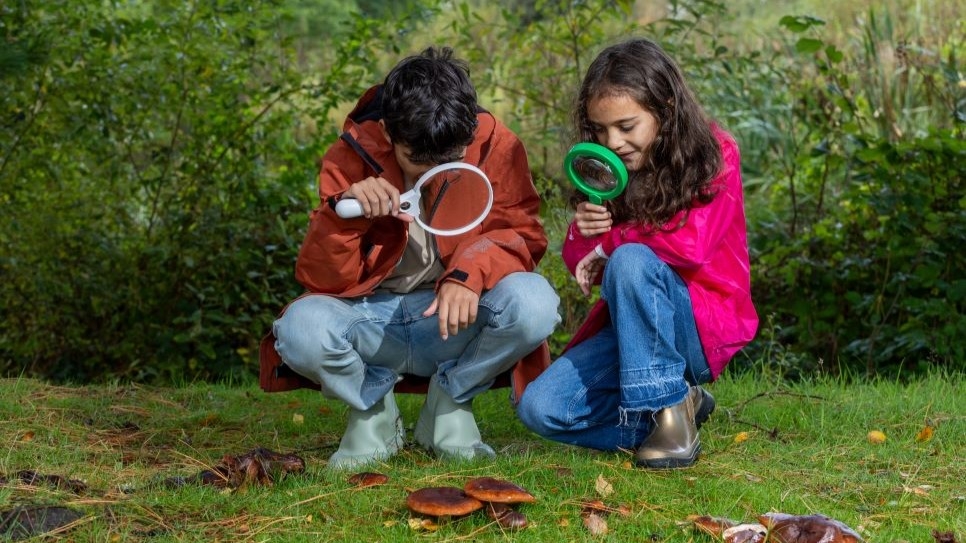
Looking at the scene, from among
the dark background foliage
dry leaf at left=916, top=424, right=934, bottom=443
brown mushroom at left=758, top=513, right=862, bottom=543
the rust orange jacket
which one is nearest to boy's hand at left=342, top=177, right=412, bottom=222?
the rust orange jacket

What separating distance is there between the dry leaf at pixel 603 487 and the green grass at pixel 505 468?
0.05 feet

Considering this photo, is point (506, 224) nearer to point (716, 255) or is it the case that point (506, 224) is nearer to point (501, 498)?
point (716, 255)

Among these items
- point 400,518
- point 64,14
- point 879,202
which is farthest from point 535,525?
point 64,14

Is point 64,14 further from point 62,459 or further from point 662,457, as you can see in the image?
point 662,457

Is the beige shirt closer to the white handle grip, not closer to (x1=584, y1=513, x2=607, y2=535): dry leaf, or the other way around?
the white handle grip

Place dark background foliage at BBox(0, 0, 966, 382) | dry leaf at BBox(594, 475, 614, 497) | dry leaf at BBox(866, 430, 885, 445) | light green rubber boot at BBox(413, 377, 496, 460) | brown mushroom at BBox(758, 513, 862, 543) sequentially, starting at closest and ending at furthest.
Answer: brown mushroom at BBox(758, 513, 862, 543)
dry leaf at BBox(594, 475, 614, 497)
light green rubber boot at BBox(413, 377, 496, 460)
dry leaf at BBox(866, 430, 885, 445)
dark background foliage at BBox(0, 0, 966, 382)

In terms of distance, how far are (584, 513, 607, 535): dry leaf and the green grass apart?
0.02m

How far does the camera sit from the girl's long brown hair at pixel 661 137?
326cm

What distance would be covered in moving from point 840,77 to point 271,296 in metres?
3.05

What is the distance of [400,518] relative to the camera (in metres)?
2.74

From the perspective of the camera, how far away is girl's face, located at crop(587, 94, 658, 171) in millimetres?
3281

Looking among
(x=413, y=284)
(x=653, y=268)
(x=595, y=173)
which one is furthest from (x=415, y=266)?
(x=653, y=268)

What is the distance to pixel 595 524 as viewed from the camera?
268cm

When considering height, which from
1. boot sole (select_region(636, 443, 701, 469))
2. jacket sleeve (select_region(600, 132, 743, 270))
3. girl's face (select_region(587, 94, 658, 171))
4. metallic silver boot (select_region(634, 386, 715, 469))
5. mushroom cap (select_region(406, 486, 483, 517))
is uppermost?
girl's face (select_region(587, 94, 658, 171))
